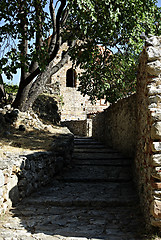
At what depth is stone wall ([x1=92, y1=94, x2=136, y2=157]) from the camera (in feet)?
21.4

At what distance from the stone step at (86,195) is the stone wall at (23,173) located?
21cm

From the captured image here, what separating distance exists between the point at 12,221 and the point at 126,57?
586 centimetres

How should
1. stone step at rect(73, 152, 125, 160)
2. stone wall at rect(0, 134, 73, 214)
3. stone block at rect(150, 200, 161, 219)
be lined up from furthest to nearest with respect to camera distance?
stone step at rect(73, 152, 125, 160), stone wall at rect(0, 134, 73, 214), stone block at rect(150, 200, 161, 219)

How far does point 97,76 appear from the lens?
850cm

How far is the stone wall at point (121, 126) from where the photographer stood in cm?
651

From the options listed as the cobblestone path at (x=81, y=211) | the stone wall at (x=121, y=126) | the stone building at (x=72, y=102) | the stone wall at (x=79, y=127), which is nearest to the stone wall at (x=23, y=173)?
the cobblestone path at (x=81, y=211)

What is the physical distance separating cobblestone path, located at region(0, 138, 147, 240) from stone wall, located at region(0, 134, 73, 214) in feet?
0.50

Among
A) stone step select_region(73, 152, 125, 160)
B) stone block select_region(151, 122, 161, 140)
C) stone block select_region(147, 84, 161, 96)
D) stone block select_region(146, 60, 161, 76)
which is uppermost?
stone block select_region(146, 60, 161, 76)

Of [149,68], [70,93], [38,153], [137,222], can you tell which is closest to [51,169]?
[38,153]

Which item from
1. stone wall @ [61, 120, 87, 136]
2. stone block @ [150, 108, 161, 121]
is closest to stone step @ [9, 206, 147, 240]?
stone block @ [150, 108, 161, 121]

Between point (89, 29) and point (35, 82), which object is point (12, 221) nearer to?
point (89, 29)

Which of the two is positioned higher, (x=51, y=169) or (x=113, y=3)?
(x=113, y=3)

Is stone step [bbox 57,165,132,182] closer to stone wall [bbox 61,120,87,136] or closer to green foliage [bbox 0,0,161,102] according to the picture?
green foliage [bbox 0,0,161,102]

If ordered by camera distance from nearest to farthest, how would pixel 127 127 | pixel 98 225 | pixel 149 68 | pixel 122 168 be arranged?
pixel 149 68 < pixel 98 225 < pixel 122 168 < pixel 127 127
